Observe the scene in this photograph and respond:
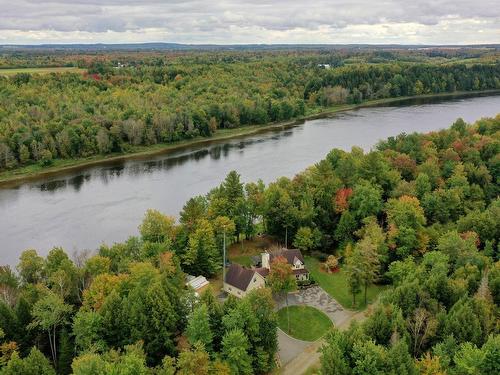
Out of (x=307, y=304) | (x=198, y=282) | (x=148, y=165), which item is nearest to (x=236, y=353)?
(x=307, y=304)

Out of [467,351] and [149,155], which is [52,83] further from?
[467,351]

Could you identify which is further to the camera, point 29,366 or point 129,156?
point 129,156

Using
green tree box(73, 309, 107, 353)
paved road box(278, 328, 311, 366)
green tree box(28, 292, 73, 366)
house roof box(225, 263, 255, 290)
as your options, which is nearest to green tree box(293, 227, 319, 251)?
house roof box(225, 263, 255, 290)

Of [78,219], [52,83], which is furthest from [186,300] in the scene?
[52,83]

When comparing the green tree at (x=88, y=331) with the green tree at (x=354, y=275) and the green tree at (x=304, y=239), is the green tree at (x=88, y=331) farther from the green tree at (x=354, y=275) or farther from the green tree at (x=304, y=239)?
the green tree at (x=304, y=239)

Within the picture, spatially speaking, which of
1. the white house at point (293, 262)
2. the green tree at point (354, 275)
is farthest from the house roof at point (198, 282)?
the green tree at point (354, 275)

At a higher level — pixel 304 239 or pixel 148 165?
pixel 304 239

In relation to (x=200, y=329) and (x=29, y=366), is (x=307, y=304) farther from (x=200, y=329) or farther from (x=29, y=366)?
(x=29, y=366)
